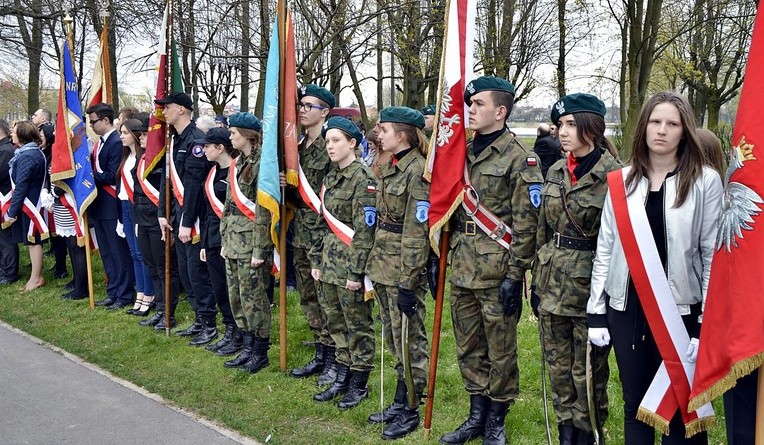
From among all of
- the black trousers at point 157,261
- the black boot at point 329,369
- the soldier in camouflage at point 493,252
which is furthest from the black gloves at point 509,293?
the black trousers at point 157,261

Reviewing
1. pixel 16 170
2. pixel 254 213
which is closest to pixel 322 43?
pixel 16 170

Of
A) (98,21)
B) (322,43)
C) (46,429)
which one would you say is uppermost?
(98,21)

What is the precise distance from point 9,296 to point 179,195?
12.6ft

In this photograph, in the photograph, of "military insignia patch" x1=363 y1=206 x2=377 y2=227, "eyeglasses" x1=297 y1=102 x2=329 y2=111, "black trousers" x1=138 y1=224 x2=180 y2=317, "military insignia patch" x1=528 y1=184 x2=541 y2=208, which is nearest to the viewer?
"military insignia patch" x1=528 y1=184 x2=541 y2=208

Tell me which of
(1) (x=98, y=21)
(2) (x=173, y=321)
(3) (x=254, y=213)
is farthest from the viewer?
(1) (x=98, y=21)

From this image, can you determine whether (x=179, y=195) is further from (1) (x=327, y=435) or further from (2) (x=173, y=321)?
(1) (x=327, y=435)

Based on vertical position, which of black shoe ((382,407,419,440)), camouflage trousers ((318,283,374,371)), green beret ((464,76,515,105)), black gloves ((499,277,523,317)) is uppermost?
green beret ((464,76,515,105))

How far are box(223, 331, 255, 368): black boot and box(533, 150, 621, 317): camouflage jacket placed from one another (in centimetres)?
319

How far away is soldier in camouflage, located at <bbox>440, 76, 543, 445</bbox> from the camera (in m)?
4.20

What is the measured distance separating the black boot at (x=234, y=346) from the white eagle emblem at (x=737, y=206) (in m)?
4.76

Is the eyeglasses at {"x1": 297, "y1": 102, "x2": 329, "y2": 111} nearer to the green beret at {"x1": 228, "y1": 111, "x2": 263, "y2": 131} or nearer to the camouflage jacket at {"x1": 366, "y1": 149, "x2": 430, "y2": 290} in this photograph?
the green beret at {"x1": 228, "y1": 111, "x2": 263, "y2": 131}

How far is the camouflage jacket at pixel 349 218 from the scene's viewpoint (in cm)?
519

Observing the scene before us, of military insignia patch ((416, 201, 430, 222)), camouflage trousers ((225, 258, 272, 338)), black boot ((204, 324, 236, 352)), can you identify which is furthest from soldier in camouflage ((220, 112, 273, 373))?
military insignia patch ((416, 201, 430, 222))

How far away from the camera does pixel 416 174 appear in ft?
15.6
